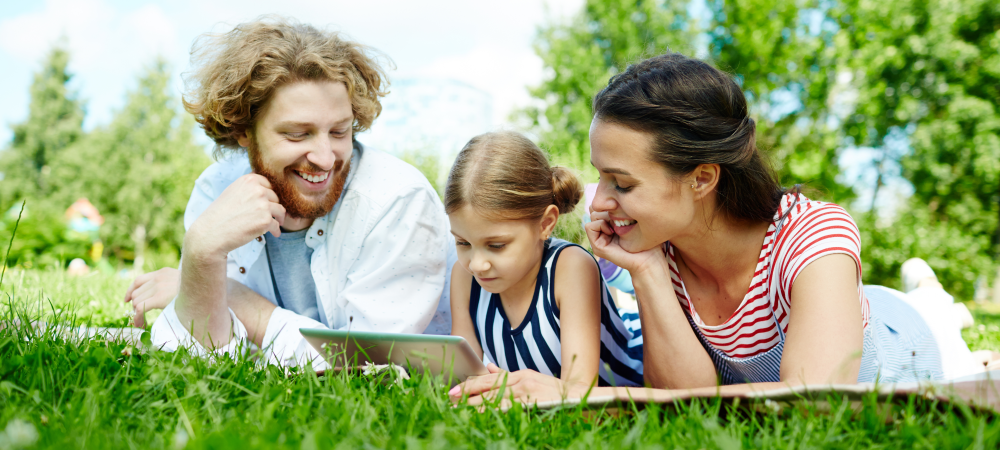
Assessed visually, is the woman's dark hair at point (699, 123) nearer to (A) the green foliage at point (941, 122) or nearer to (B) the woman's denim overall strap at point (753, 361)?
(B) the woman's denim overall strap at point (753, 361)

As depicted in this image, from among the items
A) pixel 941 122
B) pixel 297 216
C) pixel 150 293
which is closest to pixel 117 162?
pixel 150 293

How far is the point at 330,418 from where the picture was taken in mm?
1615

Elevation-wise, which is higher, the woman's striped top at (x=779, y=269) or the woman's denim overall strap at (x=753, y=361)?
the woman's striped top at (x=779, y=269)

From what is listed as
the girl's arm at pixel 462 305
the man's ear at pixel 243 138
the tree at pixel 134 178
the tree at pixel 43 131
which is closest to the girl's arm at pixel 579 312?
the girl's arm at pixel 462 305

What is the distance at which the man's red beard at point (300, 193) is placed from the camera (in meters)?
3.12

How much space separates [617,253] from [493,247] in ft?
1.89

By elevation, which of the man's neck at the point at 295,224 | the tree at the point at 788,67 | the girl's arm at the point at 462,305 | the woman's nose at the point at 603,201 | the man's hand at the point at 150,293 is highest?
the tree at the point at 788,67

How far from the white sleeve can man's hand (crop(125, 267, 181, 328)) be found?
1.01 m

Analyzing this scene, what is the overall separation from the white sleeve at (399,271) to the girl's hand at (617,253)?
2.98ft

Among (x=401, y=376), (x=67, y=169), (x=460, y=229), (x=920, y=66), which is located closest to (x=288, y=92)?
(x=460, y=229)

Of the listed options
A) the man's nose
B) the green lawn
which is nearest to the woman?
the green lawn

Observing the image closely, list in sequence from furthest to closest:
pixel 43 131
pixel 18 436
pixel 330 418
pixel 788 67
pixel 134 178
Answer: pixel 43 131
pixel 134 178
pixel 788 67
pixel 330 418
pixel 18 436

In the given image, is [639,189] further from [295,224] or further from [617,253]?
[295,224]

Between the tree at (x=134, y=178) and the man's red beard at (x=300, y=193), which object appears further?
the tree at (x=134, y=178)
